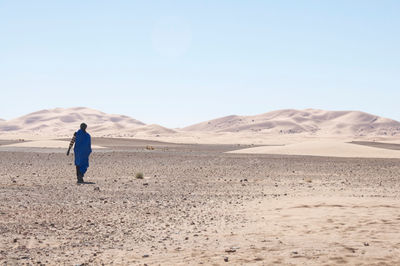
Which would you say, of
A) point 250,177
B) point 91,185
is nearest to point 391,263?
point 91,185

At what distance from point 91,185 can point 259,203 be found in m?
6.92

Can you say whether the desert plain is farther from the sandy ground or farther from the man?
the man

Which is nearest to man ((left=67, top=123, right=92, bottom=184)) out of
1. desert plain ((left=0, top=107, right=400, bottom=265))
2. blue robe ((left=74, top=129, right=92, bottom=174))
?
blue robe ((left=74, top=129, right=92, bottom=174))

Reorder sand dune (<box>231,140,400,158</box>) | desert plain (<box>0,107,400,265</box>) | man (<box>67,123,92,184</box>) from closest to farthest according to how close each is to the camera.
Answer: desert plain (<box>0,107,400,265</box>) → man (<box>67,123,92,184</box>) → sand dune (<box>231,140,400,158</box>)

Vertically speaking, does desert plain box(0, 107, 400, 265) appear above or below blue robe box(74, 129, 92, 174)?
below

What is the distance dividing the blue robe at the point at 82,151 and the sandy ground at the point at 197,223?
0.72 m

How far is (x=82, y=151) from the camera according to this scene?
65.4 feet

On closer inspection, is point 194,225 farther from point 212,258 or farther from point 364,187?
point 364,187

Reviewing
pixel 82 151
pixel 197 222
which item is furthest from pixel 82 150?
pixel 197 222

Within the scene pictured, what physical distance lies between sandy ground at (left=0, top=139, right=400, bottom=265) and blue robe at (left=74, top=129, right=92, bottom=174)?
0.72 meters

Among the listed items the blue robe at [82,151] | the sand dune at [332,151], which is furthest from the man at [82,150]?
the sand dune at [332,151]

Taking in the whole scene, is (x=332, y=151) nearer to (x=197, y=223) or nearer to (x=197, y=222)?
(x=197, y=222)

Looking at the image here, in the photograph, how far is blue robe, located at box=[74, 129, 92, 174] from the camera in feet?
64.6

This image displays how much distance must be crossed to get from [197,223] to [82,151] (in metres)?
10.1
